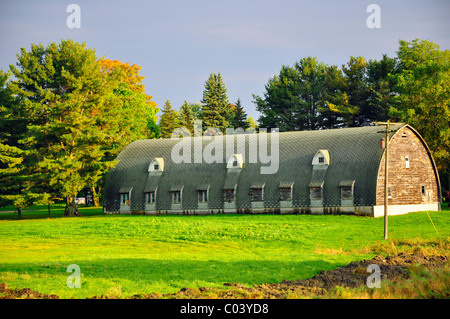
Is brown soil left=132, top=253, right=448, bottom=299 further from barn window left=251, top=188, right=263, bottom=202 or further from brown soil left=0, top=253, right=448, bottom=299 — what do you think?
barn window left=251, top=188, right=263, bottom=202

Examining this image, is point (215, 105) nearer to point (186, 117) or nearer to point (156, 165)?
point (186, 117)

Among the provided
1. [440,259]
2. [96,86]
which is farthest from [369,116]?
[440,259]

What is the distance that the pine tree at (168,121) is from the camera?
99.8 meters

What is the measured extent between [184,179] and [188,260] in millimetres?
28993

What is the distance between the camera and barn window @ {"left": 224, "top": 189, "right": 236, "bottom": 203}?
51406 mm

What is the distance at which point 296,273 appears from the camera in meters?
22.7

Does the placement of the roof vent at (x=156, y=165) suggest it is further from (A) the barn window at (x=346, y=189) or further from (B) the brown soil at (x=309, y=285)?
(B) the brown soil at (x=309, y=285)

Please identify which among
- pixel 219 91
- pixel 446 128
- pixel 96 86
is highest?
pixel 219 91

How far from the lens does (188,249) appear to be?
31.7m

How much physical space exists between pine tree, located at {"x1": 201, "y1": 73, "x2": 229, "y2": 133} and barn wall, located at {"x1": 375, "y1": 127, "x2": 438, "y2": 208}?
4926cm

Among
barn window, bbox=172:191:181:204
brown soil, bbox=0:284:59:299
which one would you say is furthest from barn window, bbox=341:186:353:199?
brown soil, bbox=0:284:59:299

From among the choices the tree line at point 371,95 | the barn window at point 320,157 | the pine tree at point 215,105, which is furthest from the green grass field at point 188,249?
the pine tree at point 215,105

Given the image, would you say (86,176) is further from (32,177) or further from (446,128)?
(446,128)

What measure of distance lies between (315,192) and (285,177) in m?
3.53
